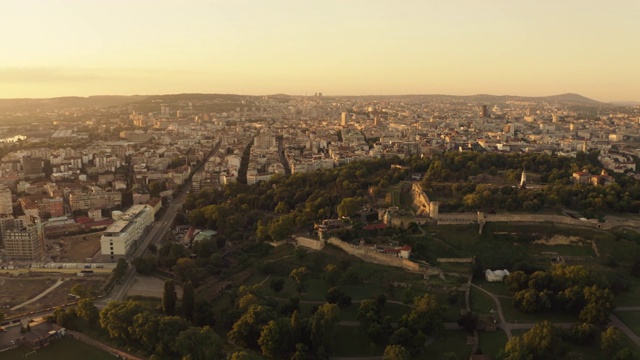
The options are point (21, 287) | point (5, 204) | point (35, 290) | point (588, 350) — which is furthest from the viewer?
point (5, 204)

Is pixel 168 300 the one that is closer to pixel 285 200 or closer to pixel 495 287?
pixel 495 287

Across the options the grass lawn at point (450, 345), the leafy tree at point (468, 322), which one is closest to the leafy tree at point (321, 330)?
the grass lawn at point (450, 345)

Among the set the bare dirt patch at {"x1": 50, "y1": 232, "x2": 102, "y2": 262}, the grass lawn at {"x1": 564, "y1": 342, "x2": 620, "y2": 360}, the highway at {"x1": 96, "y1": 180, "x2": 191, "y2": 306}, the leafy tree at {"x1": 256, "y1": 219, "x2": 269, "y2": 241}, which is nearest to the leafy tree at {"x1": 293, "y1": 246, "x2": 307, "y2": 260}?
the leafy tree at {"x1": 256, "y1": 219, "x2": 269, "y2": 241}

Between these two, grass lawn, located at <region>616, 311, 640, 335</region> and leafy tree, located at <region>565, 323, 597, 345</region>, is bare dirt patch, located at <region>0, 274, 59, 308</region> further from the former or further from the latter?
grass lawn, located at <region>616, 311, 640, 335</region>

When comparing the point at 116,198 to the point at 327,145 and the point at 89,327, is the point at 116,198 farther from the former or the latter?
the point at 327,145

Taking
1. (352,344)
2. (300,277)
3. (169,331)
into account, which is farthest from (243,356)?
(300,277)

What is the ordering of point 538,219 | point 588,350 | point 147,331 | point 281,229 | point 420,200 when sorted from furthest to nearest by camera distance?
point 420,200, point 281,229, point 538,219, point 147,331, point 588,350
